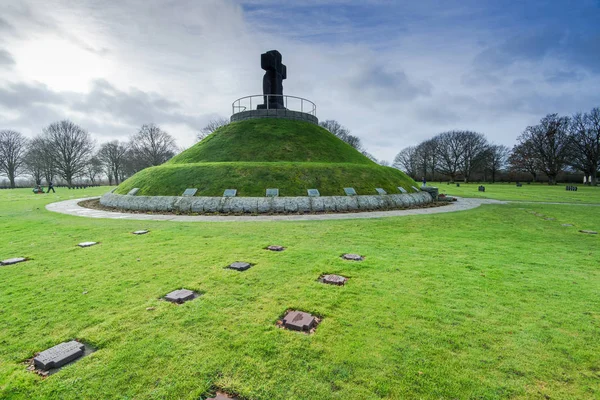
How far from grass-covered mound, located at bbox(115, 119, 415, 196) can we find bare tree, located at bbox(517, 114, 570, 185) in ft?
200

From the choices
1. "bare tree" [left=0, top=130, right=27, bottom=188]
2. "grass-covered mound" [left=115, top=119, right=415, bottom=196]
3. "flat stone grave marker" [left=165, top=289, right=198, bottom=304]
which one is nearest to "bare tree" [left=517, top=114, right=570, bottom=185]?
"grass-covered mound" [left=115, top=119, right=415, bottom=196]

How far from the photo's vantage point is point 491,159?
75.8 m

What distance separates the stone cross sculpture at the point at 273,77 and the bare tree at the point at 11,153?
6788 centimetres

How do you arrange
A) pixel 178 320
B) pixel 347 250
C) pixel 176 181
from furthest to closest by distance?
1. pixel 176 181
2. pixel 347 250
3. pixel 178 320

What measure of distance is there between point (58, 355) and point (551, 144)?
83431mm

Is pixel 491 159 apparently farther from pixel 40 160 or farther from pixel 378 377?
pixel 40 160

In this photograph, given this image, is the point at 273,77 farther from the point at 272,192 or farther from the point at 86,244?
the point at 86,244

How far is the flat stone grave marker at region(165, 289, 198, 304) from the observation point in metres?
4.62

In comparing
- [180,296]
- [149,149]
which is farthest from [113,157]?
[180,296]

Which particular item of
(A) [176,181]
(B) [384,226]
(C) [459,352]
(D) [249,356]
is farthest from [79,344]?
(A) [176,181]

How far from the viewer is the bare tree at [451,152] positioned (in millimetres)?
79438

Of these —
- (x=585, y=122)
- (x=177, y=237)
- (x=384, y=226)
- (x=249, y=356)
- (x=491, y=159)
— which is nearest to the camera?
(x=249, y=356)

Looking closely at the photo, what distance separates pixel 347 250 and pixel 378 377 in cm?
490

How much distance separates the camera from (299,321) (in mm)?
3895
